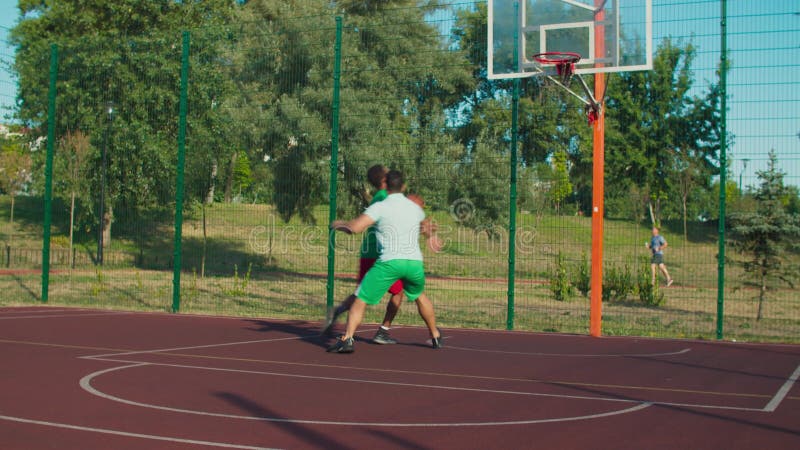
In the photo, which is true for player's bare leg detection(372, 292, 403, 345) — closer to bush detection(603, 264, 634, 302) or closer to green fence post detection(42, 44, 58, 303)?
bush detection(603, 264, 634, 302)

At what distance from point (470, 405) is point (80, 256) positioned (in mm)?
15082

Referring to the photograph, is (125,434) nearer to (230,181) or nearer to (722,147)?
(722,147)

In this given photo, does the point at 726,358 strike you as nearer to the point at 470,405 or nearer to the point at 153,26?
the point at 470,405

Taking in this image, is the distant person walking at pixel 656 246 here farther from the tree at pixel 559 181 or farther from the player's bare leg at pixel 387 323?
the player's bare leg at pixel 387 323

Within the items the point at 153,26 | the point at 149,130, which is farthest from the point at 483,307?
the point at 153,26

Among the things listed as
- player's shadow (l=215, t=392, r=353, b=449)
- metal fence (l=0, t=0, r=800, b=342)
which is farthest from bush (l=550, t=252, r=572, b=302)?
player's shadow (l=215, t=392, r=353, b=449)

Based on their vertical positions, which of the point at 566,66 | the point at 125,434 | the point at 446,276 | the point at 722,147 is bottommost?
the point at 125,434

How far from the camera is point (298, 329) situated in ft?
39.5

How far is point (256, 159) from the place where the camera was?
16.6 meters

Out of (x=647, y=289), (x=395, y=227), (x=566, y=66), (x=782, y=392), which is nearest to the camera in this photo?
(x=782, y=392)

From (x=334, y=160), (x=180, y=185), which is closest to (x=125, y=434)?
(x=334, y=160)

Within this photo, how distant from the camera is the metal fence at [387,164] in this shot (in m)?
12.3

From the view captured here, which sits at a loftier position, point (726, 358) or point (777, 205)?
point (777, 205)

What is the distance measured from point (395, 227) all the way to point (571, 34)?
4.36m
